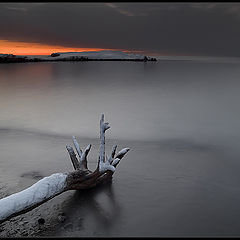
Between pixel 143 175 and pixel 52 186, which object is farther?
pixel 143 175

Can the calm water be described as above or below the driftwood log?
below

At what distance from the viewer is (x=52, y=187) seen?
5.11 metres

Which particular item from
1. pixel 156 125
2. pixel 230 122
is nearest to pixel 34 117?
pixel 156 125

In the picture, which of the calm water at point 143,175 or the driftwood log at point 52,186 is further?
the calm water at point 143,175

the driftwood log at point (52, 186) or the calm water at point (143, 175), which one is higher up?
the driftwood log at point (52, 186)

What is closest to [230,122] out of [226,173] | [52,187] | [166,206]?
[226,173]

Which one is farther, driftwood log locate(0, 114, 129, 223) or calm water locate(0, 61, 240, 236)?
calm water locate(0, 61, 240, 236)

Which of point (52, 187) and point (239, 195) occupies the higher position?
point (52, 187)

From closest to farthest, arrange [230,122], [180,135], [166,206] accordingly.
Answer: [166,206]
[180,135]
[230,122]

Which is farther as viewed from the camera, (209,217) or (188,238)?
(209,217)

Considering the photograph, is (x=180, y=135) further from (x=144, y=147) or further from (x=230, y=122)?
(x=230, y=122)

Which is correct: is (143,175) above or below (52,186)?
below

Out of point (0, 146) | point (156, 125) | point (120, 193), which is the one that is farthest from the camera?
point (156, 125)

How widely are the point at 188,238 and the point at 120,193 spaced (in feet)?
6.03
